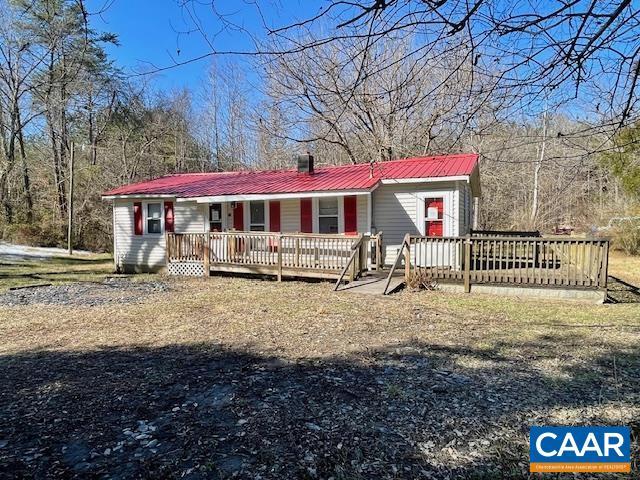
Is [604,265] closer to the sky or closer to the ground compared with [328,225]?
closer to the ground

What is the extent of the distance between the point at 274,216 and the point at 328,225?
1922 millimetres

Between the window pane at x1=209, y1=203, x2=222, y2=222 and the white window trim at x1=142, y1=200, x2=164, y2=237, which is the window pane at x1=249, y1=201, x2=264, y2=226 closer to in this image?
the window pane at x1=209, y1=203, x2=222, y2=222

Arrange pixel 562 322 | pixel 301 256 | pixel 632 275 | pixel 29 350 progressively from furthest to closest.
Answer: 1. pixel 632 275
2. pixel 301 256
3. pixel 562 322
4. pixel 29 350

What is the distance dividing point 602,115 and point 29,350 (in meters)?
6.92

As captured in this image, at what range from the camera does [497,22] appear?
8.64 feet

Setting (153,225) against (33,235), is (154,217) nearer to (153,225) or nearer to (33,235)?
(153,225)

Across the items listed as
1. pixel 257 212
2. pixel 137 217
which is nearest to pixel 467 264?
pixel 257 212

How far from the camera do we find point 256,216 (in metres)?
14.3

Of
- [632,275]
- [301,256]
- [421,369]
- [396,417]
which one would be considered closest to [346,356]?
[421,369]

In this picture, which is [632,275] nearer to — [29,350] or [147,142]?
[29,350]

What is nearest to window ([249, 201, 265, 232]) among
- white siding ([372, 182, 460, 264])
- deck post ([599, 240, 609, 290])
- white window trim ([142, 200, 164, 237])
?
white window trim ([142, 200, 164, 237])

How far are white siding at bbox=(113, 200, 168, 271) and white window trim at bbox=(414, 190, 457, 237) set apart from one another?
339 inches

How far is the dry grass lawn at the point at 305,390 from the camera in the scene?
2793 mm

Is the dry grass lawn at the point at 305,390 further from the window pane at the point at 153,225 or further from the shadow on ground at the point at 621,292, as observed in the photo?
the window pane at the point at 153,225
